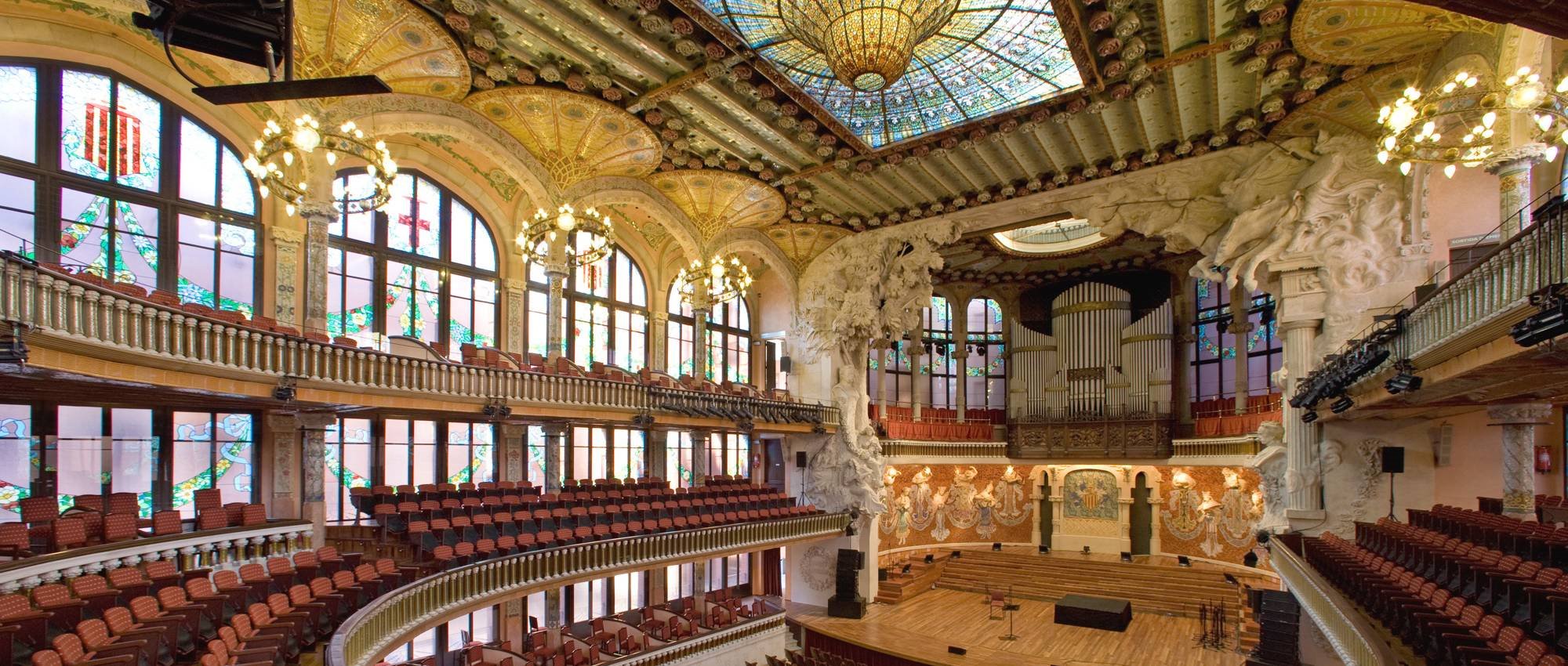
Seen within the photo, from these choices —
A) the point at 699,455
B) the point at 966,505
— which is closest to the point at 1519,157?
Answer: the point at 699,455

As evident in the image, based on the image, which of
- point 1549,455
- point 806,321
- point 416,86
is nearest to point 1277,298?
point 1549,455

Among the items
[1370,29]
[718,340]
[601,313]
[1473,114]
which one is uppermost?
[1370,29]

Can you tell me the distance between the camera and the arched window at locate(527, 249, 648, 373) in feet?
62.2

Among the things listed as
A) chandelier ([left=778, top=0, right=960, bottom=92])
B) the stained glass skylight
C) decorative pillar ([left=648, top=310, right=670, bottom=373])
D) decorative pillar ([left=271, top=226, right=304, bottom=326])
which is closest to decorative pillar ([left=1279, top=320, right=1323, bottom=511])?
the stained glass skylight

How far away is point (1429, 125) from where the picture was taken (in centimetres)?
757

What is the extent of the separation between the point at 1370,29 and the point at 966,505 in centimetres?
1871

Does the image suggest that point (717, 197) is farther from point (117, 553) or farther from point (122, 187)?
point (117, 553)

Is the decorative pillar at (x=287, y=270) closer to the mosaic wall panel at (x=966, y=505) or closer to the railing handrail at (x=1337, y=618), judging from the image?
the railing handrail at (x=1337, y=618)

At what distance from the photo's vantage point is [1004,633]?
18.7 m

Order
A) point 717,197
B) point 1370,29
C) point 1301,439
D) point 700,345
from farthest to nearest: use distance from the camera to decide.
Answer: point 700,345, point 717,197, point 1301,439, point 1370,29

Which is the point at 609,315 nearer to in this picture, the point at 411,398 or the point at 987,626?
the point at 411,398

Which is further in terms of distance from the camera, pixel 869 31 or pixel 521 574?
pixel 521 574

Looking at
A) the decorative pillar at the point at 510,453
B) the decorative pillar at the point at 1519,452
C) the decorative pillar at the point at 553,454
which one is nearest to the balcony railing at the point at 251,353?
the decorative pillar at the point at 553,454

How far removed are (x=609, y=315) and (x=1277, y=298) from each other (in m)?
14.7
